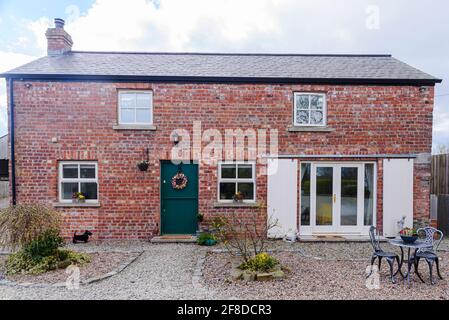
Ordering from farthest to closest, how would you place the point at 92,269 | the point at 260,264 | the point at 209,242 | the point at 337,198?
the point at 337,198 → the point at 209,242 → the point at 92,269 → the point at 260,264

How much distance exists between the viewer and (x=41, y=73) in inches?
322

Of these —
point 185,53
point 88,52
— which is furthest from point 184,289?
point 88,52

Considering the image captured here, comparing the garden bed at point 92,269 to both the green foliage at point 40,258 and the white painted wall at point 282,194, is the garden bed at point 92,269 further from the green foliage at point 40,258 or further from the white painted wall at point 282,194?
the white painted wall at point 282,194

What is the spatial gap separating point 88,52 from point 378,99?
1053 cm

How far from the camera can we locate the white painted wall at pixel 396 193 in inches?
334

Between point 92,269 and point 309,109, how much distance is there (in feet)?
24.5

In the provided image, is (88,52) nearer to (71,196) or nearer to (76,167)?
(76,167)

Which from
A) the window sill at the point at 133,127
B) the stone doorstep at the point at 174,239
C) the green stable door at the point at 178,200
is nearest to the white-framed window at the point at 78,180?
the window sill at the point at 133,127

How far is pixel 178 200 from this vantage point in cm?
863

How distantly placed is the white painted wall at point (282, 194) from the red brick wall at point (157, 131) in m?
0.33

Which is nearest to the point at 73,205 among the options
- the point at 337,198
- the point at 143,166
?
the point at 143,166

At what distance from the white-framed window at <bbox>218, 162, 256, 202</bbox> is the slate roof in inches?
109

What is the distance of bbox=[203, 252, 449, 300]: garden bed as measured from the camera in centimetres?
462

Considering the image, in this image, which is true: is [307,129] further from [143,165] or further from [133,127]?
[133,127]
